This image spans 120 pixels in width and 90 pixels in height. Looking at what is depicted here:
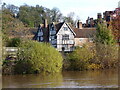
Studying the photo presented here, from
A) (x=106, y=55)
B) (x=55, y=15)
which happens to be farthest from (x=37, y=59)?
(x=55, y=15)

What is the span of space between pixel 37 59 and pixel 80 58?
577cm

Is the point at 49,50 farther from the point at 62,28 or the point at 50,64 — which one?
the point at 62,28

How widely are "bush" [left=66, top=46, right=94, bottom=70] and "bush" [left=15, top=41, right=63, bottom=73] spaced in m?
2.66

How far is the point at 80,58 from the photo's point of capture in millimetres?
35062

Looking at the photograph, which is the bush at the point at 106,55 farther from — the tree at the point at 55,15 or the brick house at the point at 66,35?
the tree at the point at 55,15

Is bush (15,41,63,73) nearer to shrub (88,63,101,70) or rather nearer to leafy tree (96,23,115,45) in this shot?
shrub (88,63,101,70)

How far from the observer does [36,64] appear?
3198 centimetres

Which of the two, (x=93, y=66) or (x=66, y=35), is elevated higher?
(x=66, y=35)

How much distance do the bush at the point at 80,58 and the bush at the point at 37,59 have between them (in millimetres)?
2665

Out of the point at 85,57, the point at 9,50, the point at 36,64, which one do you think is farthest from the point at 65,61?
the point at 9,50

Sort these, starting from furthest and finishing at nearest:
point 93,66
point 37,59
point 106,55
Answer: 1. point 106,55
2. point 93,66
3. point 37,59

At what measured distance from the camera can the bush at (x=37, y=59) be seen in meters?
31.7

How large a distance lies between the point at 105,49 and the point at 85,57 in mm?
2619

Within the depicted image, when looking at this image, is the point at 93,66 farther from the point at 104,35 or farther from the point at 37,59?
the point at 104,35
